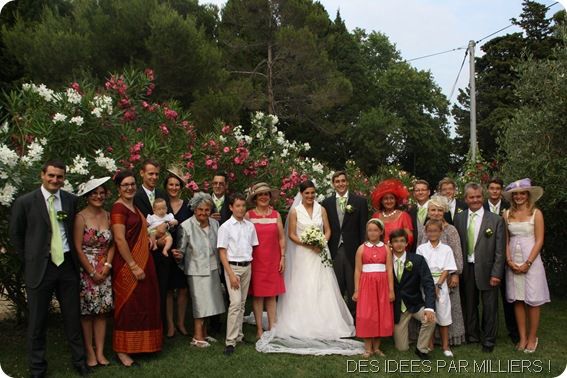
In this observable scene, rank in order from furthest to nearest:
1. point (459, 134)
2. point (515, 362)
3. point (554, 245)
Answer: point (459, 134) → point (554, 245) → point (515, 362)

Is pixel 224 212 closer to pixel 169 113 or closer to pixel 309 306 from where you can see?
pixel 309 306

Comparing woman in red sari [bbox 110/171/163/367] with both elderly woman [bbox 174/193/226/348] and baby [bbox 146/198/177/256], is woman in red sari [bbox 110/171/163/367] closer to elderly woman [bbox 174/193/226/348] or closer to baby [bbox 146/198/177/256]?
baby [bbox 146/198/177/256]

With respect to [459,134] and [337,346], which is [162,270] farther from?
[459,134]

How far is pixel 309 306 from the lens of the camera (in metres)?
6.93

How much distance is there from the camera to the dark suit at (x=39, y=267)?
5.11 meters

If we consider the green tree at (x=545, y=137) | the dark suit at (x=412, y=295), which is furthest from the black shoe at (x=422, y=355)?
the green tree at (x=545, y=137)

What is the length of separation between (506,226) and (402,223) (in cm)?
120

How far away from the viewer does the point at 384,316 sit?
6.19 metres

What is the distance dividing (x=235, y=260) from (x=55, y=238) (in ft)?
6.65

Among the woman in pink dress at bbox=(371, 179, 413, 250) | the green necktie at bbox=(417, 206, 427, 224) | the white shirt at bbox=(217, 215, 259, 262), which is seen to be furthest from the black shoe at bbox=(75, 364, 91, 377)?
the green necktie at bbox=(417, 206, 427, 224)

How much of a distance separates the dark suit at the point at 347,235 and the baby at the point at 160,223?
7.14ft

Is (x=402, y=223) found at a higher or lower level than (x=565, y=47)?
lower

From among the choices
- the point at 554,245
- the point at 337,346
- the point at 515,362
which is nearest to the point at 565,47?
the point at 554,245

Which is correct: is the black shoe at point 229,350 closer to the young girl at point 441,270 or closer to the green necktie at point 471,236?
the young girl at point 441,270
